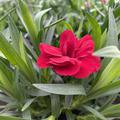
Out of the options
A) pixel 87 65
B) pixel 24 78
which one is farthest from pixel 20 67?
pixel 87 65

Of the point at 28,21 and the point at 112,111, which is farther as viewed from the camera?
the point at 28,21

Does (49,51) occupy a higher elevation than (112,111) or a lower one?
higher

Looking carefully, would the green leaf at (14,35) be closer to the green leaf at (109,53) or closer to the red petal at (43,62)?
the red petal at (43,62)

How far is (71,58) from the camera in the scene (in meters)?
0.60

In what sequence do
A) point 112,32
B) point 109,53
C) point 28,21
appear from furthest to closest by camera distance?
point 28,21 < point 112,32 < point 109,53

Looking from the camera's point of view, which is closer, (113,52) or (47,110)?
(113,52)

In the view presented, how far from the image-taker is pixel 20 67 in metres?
0.66

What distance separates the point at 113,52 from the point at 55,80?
0.19 m

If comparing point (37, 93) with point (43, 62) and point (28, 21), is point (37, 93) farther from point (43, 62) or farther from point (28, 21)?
point (28, 21)

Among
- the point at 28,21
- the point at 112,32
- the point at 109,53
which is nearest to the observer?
the point at 109,53

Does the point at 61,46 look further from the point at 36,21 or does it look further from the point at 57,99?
the point at 36,21

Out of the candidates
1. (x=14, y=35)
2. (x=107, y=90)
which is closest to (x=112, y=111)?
(x=107, y=90)

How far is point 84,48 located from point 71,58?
0.04m

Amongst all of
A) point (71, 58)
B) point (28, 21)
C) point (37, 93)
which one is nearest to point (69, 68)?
point (71, 58)
